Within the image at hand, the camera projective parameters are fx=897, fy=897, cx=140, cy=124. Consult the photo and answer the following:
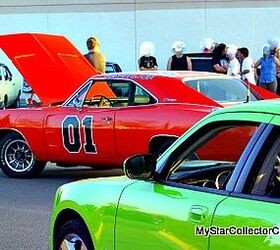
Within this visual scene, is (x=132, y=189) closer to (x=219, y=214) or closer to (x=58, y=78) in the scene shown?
(x=219, y=214)

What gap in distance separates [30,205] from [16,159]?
2593 millimetres

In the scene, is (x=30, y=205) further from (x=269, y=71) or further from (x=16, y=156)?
(x=269, y=71)

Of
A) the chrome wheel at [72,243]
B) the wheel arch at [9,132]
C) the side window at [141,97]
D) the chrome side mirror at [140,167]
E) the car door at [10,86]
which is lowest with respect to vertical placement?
the car door at [10,86]

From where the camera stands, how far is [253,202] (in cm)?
421

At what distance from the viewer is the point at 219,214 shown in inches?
171

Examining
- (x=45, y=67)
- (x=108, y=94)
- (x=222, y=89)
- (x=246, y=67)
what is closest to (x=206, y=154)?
(x=222, y=89)

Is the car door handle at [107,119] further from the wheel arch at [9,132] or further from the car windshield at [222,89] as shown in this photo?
the wheel arch at [9,132]

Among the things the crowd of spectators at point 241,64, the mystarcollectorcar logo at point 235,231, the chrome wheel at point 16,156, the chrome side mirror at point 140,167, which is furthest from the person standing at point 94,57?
the mystarcollectorcar logo at point 235,231

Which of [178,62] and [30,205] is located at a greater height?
[178,62]

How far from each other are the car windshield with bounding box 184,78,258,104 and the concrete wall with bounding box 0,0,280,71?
1528 cm

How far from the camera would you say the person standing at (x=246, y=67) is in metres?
17.1

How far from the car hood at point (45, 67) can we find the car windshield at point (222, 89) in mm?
3131

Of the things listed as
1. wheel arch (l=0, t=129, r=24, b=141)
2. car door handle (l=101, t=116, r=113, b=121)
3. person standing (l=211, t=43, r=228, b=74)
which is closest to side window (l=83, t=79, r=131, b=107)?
car door handle (l=101, t=116, r=113, b=121)

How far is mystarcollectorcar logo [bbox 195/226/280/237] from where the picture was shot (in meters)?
3.98
